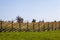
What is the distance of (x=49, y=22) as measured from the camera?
62.4 meters

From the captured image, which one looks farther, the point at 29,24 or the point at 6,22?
the point at 29,24

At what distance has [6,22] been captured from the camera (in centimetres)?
4969

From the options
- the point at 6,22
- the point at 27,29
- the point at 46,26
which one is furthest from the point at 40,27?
the point at 6,22

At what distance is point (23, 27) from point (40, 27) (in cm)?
802

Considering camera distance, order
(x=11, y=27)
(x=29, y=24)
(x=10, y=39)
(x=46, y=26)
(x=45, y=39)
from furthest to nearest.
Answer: (x=46, y=26) < (x=29, y=24) < (x=11, y=27) < (x=45, y=39) < (x=10, y=39)

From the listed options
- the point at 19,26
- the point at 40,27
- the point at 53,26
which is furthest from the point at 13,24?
the point at 53,26

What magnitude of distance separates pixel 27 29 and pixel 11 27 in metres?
5.10

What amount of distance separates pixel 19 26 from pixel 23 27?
3.97 feet

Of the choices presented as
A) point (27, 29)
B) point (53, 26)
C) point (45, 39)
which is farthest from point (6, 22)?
point (45, 39)

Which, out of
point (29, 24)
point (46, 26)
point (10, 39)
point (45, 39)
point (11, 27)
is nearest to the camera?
point (10, 39)

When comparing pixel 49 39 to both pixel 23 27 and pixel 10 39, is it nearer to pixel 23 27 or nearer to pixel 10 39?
pixel 10 39

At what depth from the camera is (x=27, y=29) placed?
4969 cm

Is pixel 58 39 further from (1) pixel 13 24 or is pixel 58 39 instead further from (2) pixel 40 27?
(2) pixel 40 27

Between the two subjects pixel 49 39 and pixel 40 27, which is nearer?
pixel 49 39
